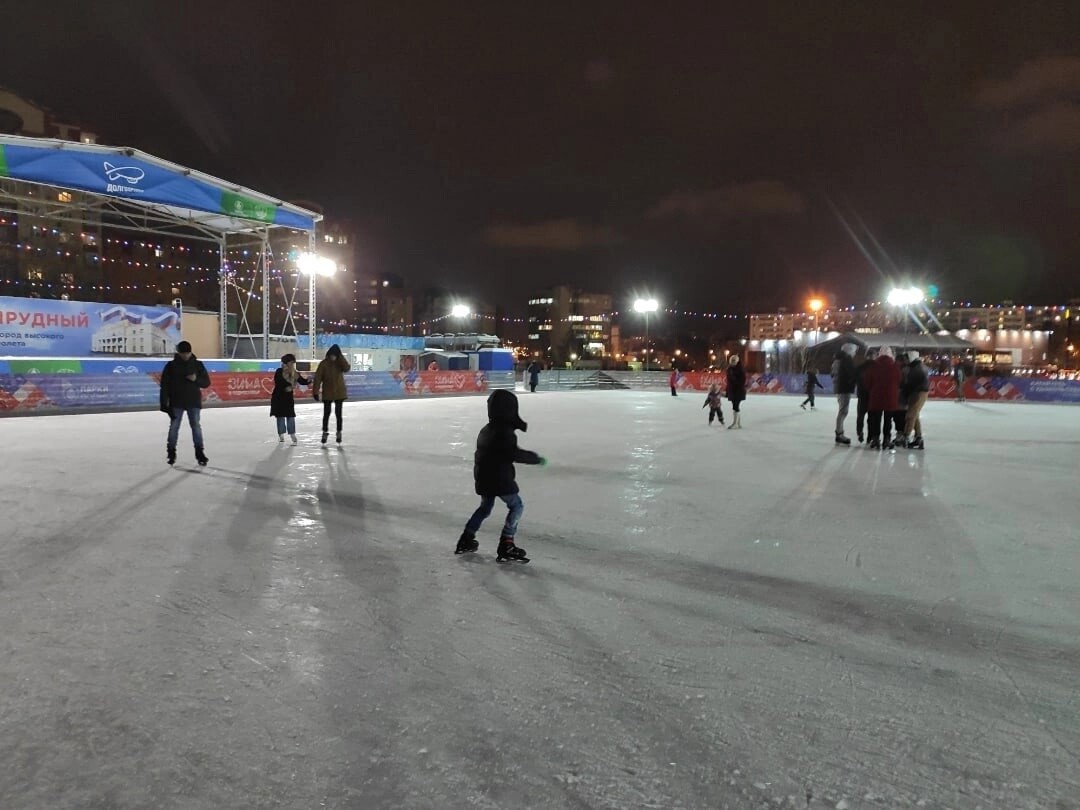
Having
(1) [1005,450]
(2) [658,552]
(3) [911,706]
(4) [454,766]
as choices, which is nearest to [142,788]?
(4) [454,766]

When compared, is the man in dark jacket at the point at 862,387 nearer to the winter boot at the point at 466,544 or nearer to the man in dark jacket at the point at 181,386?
the winter boot at the point at 466,544

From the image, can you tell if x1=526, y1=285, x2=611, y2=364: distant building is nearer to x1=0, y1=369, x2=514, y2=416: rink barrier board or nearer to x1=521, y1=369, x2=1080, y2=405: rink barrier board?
x1=521, y1=369, x2=1080, y2=405: rink barrier board

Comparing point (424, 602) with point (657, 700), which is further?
point (424, 602)

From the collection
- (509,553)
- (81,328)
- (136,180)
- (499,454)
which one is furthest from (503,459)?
(81,328)

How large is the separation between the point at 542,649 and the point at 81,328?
23.4 metres

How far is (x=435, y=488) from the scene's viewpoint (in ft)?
23.4

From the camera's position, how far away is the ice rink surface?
2.16m

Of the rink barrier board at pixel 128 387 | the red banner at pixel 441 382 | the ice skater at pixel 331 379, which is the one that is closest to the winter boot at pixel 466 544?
the ice skater at pixel 331 379

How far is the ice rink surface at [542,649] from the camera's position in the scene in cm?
216

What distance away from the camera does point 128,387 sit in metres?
18.7

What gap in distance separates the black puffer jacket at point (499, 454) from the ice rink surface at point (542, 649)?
20.4 inches

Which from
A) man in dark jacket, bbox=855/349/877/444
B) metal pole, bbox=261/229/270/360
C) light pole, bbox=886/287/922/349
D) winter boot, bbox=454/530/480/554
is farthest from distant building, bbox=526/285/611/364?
winter boot, bbox=454/530/480/554

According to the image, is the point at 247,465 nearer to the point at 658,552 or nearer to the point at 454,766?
the point at 658,552

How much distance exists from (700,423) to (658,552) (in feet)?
36.0
